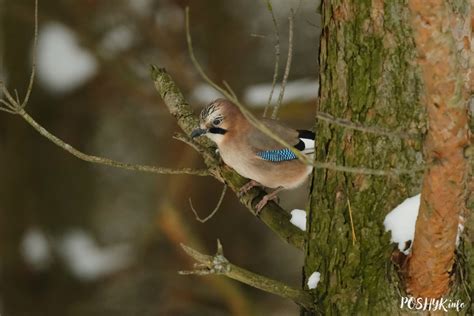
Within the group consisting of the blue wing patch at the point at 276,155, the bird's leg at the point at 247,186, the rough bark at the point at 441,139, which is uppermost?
the blue wing patch at the point at 276,155

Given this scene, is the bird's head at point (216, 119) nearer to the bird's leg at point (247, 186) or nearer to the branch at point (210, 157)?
the branch at point (210, 157)

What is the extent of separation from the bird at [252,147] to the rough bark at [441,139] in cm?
136

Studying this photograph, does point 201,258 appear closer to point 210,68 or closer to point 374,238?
point 374,238

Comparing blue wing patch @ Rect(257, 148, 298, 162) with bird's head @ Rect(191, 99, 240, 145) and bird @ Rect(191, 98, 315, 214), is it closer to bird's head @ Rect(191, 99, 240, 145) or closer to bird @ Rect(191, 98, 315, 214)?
bird @ Rect(191, 98, 315, 214)

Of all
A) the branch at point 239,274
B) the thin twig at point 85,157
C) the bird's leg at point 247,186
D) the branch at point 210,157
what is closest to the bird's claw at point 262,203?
the branch at point 210,157

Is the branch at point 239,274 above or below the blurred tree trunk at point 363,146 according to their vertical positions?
below

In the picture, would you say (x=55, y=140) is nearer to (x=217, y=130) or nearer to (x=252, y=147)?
(x=217, y=130)

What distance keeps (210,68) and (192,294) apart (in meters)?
2.07

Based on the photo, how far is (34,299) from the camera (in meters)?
8.70

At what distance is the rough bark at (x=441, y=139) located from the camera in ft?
8.27

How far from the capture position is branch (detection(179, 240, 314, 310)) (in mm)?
3178

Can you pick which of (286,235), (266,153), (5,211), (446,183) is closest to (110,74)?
(5,211)

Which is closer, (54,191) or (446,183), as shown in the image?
(446,183)

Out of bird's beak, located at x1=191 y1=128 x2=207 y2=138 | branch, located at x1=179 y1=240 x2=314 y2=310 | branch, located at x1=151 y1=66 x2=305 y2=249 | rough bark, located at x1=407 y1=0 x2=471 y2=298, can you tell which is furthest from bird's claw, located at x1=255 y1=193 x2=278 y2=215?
rough bark, located at x1=407 y1=0 x2=471 y2=298
